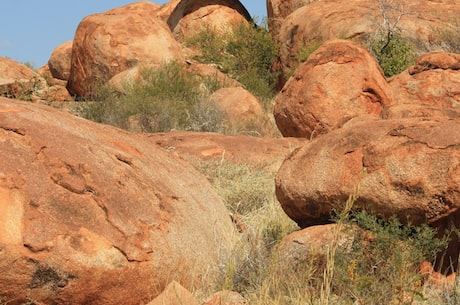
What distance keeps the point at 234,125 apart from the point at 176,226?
25.8 ft

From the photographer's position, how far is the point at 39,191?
4703 millimetres

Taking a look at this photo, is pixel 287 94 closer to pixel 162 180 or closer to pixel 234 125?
pixel 234 125

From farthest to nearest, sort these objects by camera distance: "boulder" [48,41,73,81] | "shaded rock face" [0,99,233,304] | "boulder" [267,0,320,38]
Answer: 1. "boulder" [48,41,73,81]
2. "boulder" [267,0,320,38]
3. "shaded rock face" [0,99,233,304]

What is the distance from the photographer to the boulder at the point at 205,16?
81.2ft

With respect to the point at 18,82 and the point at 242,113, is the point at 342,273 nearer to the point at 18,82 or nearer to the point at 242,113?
the point at 242,113

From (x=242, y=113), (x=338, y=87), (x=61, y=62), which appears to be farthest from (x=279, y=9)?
(x=338, y=87)

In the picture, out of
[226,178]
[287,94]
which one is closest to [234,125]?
[287,94]

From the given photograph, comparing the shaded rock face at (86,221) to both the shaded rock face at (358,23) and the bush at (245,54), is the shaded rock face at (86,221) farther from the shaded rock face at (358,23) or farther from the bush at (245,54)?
the bush at (245,54)

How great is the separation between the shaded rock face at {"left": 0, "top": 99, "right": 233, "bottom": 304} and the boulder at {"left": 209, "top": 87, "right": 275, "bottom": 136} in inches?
288

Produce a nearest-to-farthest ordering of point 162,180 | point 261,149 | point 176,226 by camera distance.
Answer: point 176,226, point 162,180, point 261,149

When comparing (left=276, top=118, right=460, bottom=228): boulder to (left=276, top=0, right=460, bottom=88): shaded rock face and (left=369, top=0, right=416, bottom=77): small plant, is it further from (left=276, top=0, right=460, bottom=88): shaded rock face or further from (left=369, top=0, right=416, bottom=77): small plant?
(left=276, top=0, right=460, bottom=88): shaded rock face

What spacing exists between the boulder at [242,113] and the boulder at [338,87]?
1.88 meters

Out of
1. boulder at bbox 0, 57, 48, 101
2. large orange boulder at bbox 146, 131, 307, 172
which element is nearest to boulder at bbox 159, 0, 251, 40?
boulder at bbox 0, 57, 48, 101

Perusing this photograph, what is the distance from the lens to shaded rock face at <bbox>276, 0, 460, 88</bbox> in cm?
1728
